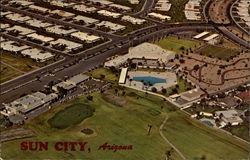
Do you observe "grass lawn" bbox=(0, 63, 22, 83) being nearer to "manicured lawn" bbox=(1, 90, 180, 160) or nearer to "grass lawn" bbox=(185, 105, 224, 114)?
"manicured lawn" bbox=(1, 90, 180, 160)

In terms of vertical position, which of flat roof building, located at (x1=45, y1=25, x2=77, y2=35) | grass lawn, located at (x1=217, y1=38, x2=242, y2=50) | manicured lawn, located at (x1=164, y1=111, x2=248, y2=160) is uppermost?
grass lawn, located at (x1=217, y1=38, x2=242, y2=50)

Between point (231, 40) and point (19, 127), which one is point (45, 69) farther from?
point (231, 40)

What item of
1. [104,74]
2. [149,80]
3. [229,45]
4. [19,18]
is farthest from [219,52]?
[19,18]

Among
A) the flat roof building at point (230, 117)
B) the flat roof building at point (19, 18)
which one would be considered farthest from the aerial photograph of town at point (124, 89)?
the flat roof building at point (19, 18)

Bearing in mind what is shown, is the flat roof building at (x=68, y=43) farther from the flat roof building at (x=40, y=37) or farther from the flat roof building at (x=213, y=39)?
the flat roof building at (x=213, y=39)

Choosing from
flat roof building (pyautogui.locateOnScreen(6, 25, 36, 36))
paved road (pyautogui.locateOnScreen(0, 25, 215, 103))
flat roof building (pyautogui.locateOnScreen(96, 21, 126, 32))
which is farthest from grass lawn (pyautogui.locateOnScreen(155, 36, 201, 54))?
flat roof building (pyautogui.locateOnScreen(6, 25, 36, 36))

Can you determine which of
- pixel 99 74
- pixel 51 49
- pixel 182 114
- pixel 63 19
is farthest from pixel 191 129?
pixel 63 19
